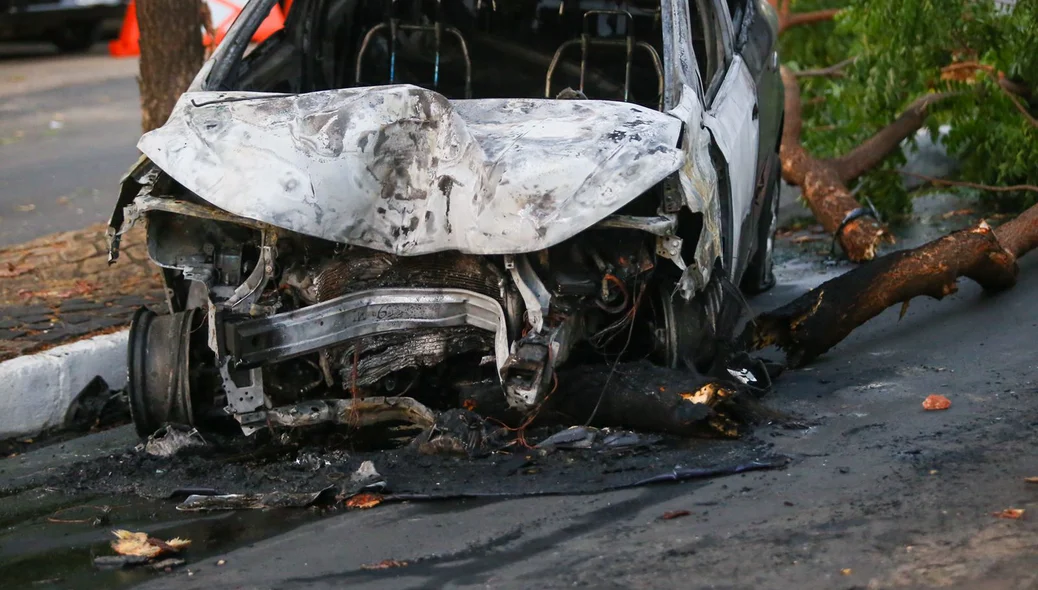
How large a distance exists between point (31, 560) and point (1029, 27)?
642 centimetres

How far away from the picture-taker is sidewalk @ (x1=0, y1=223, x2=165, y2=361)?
6.71m

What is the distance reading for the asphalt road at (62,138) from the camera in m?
9.66

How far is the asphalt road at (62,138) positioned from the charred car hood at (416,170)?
14.9ft

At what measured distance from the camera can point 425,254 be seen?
4832 mm

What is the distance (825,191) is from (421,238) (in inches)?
187

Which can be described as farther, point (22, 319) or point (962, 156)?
point (962, 156)

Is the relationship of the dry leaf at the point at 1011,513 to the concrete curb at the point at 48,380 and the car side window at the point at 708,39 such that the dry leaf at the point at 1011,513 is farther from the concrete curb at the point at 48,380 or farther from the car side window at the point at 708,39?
the concrete curb at the point at 48,380

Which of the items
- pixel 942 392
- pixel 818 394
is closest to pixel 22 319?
pixel 818 394

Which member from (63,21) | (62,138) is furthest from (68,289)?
(63,21)

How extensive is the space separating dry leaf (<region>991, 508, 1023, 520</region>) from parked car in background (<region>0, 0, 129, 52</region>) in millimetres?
16624

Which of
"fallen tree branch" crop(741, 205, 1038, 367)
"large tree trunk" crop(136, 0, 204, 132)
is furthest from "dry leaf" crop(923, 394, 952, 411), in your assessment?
"large tree trunk" crop(136, 0, 204, 132)

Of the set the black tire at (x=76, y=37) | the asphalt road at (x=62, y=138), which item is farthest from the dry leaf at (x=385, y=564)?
the black tire at (x=76, y=37)

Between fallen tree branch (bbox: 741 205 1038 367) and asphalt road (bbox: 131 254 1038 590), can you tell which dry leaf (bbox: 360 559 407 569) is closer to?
asphalt road (bbox: 131 254 1038 590)

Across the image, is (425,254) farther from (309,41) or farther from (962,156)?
(962,156)
